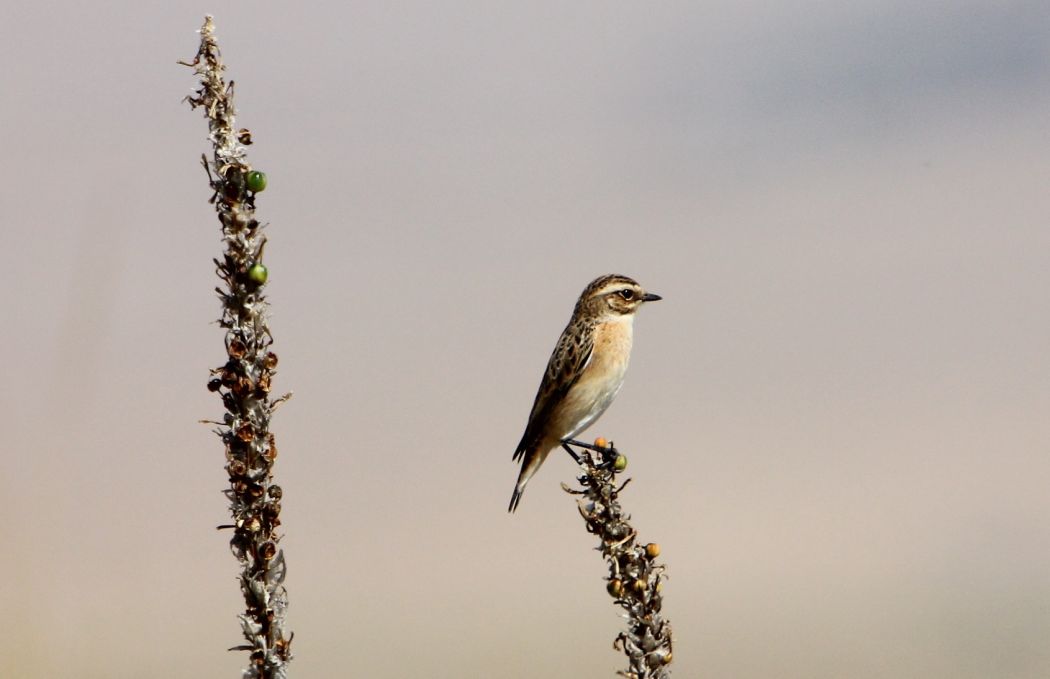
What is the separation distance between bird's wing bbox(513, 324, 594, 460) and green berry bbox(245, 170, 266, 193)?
661cm

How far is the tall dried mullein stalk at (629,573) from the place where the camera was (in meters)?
4.59

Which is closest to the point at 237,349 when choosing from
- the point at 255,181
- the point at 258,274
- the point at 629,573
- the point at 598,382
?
the point at 258,274

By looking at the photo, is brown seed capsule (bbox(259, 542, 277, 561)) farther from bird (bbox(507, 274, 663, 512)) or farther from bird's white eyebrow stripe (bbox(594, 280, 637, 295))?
bird's white eyebrow stripe (bbox(594, 280, 637, 295))

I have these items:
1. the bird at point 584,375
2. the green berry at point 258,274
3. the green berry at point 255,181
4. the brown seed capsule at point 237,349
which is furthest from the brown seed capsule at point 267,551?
the bird at point 584,375

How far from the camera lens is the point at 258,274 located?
3697 millimetres

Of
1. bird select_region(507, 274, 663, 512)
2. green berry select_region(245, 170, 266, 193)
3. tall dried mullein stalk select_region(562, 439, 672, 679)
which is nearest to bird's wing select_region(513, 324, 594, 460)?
bird select_region(507, 274, 663, 512)

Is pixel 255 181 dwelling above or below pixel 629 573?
above

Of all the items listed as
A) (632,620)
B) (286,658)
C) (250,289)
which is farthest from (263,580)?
(632,620)

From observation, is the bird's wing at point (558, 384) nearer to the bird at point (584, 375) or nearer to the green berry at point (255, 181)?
the bird at point (584, 375)

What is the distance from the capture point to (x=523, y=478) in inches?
410

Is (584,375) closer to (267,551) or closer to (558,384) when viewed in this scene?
(558,384)

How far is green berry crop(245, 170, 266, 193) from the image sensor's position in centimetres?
386

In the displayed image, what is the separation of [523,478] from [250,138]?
678cm

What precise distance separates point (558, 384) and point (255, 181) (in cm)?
670
